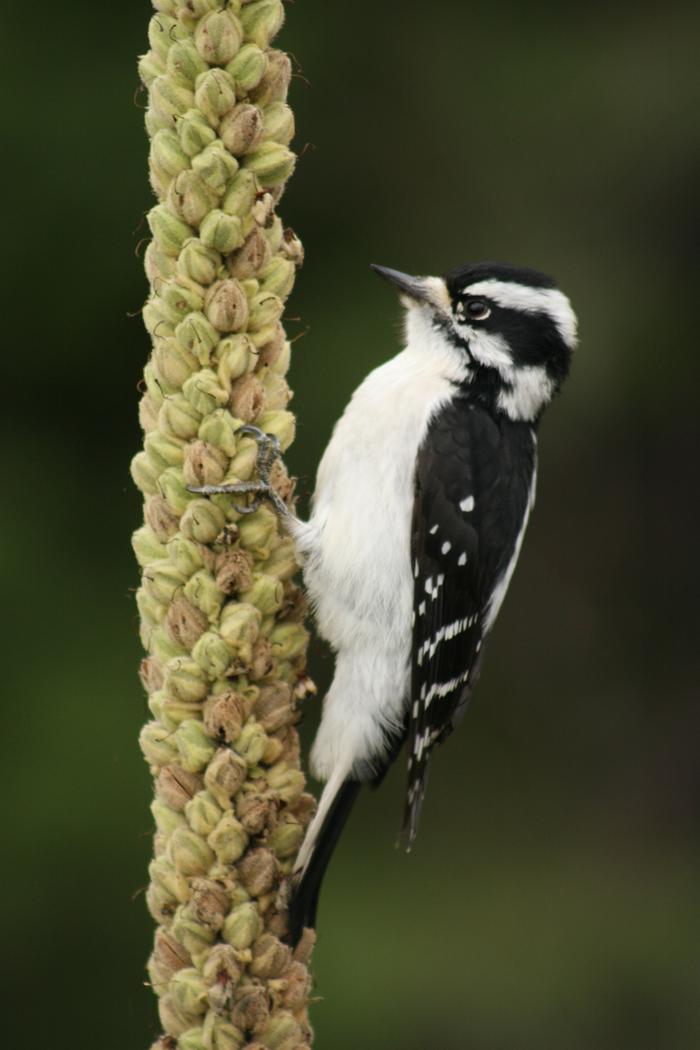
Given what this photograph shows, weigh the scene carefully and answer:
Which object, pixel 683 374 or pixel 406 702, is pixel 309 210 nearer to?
pixel 683 374

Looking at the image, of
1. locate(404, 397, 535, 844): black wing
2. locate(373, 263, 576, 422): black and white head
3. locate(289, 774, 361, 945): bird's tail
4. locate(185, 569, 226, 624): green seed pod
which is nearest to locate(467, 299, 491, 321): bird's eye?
locate(373, 263, 576, 422): black and white head

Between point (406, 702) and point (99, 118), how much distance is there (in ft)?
5.78

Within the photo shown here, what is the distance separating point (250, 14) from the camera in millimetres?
1531

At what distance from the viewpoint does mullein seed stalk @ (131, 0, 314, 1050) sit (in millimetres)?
1495

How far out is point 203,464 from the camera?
1.57 metres

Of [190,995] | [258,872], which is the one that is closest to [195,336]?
[258,872]

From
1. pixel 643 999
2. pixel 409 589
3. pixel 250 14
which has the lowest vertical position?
pixel 643 999

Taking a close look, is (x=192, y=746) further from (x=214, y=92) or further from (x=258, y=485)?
(x=214, y=92)

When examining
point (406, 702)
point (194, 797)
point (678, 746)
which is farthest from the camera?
point (678, 746)

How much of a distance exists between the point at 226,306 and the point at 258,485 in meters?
0.22

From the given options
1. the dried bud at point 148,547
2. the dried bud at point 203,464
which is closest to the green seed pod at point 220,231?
Answer: the dried bud at point 203,464

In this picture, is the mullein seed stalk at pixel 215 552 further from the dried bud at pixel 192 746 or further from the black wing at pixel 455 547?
the black wing at pixel 455 547

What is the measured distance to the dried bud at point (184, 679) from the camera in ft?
5.02

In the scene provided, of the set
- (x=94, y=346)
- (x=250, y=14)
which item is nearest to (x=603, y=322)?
(x=94, y=346)
